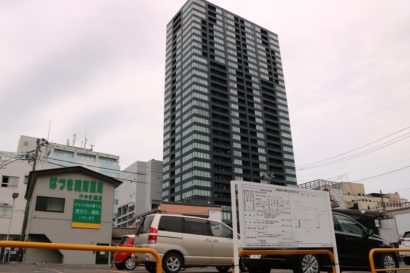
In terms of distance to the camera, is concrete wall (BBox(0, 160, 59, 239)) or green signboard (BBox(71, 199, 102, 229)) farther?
concrete wall (BBox(0, 160, 59, 239))

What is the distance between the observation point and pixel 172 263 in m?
10.5

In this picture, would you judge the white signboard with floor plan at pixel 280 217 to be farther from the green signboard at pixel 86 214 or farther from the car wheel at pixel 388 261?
the green signboard at pixel 86 214

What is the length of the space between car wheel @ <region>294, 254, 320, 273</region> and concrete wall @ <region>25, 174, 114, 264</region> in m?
21.9

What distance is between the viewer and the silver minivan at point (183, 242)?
10500 mm

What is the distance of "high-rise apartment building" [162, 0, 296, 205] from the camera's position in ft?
404

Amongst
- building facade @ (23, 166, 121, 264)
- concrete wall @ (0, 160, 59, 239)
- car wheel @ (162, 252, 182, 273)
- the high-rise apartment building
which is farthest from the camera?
the high-rise apartment building

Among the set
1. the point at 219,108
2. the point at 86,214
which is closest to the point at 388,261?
the point at 86,214

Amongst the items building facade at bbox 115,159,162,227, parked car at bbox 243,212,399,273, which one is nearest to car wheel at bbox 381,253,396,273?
parked car at bbox 243,212,399,273

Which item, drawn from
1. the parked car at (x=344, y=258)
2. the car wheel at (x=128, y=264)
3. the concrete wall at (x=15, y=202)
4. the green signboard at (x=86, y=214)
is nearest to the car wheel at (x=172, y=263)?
the parked car at (x=344, y=258)

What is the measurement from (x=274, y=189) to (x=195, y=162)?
11253 cm

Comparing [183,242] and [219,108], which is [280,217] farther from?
[219,108]

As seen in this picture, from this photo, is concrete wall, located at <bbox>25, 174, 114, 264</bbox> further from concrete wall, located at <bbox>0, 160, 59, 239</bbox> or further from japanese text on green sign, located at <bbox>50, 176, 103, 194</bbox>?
concrete wall, located at <bbox>0, 160, 59, 239</bbox>

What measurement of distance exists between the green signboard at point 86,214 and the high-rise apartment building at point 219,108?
8649cm

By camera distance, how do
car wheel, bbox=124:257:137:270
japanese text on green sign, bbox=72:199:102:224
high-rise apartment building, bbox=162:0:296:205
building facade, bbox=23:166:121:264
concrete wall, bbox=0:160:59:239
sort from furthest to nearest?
high-rise apartment building, bbox=162:0:296:205 < concrete wall, bbox=0:160:59:239 < japanese text on green sign, bbox=72:199:102:224 < building facade, bbox=23:166:121:264 < car wheel, bbox=124:257:137:270
